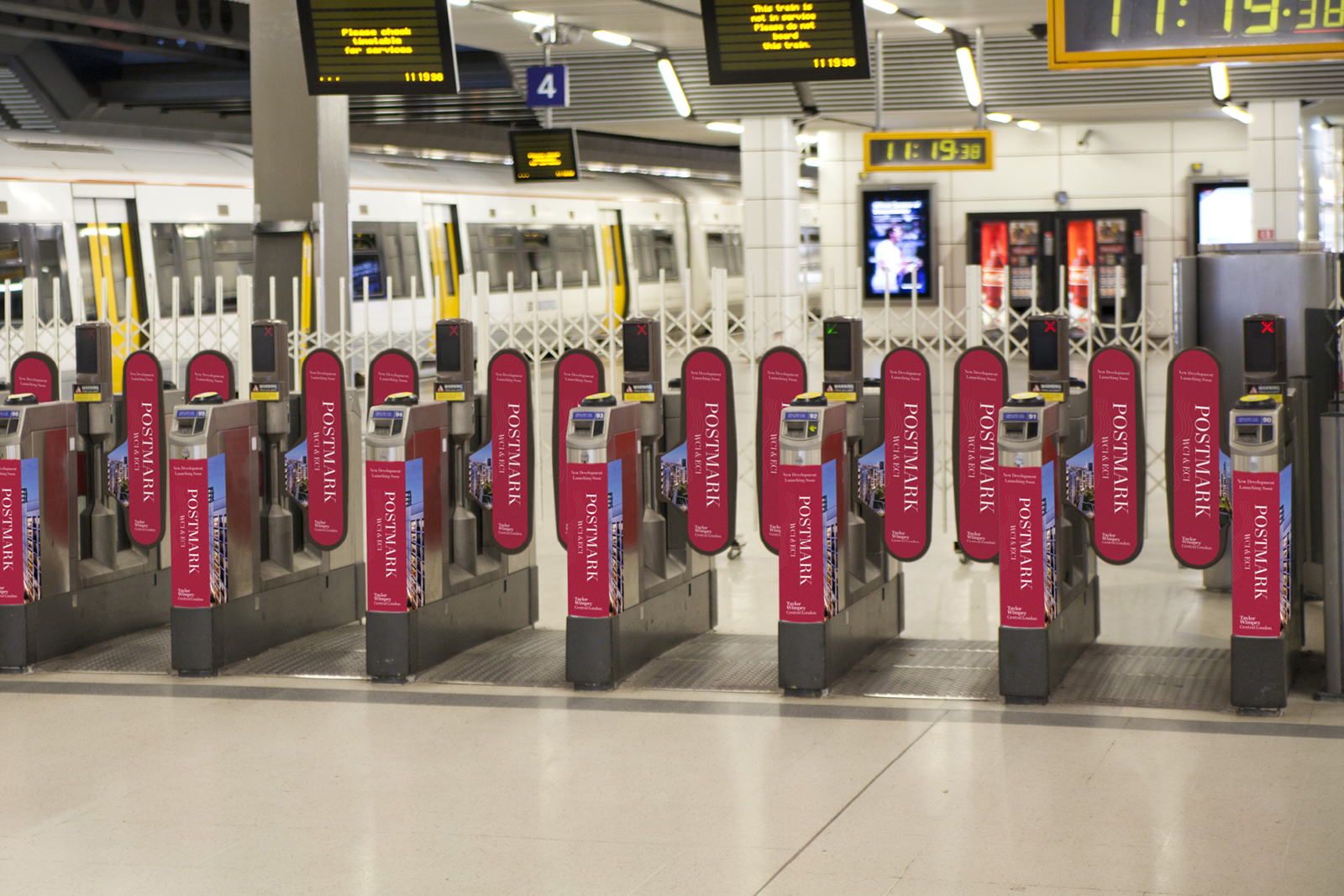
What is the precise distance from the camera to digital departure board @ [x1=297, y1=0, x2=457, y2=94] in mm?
7391

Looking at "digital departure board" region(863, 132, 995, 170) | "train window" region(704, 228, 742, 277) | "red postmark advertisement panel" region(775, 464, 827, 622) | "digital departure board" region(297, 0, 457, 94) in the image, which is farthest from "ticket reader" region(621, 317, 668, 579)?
"train window" region(704, 228, 742, 277)

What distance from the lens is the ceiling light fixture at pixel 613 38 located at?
1304 cm

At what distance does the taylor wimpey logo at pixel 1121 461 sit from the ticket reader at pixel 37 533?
13.0 feet

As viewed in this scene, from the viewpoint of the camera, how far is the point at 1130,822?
3.86 metres

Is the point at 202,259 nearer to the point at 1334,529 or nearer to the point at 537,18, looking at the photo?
the point at 537,18

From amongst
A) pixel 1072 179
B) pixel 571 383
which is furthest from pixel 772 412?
pixel 1072 179

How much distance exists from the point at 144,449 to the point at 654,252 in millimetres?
16463

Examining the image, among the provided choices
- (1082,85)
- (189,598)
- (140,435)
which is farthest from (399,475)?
(1082,85)

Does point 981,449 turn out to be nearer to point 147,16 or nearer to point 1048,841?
point 1048,841

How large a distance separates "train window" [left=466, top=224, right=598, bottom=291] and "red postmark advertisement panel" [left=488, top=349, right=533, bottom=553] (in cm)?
1087

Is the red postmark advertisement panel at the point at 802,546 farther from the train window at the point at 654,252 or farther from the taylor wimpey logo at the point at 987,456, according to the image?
the train window at the point at 654,252

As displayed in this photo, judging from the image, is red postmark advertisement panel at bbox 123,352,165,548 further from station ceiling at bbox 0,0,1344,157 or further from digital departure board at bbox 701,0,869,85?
station ceiling at bbox 0,0,1344,157

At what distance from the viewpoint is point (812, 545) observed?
16.8ft

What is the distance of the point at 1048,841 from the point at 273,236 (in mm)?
7381
